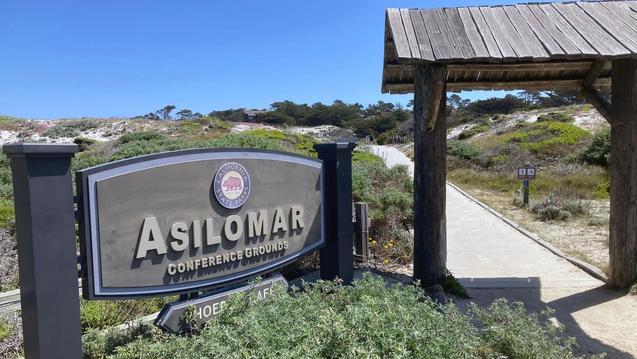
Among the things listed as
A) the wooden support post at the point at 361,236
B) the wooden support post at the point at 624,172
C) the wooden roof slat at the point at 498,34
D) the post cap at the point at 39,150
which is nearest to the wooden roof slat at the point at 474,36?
the wooden roof slat at the point at 498,34

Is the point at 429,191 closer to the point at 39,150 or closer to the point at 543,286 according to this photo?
the point at 543,286

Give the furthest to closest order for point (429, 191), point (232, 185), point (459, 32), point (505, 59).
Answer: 1. point (429, 191)
2. point (459, 32)
3. point (505, 59)
4. point (232, 185)

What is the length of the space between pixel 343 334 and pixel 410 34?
3.96 m

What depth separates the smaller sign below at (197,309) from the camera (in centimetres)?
315

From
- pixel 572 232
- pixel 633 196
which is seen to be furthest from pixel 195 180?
pixel 572 232

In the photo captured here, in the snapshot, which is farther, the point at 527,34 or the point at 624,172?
the point at 624,172

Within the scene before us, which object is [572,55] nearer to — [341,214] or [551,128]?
[341,214]

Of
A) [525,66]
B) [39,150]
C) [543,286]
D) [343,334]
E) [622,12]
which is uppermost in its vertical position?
[622,12]

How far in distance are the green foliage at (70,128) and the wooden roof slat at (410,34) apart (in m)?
22.0

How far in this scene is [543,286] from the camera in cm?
648

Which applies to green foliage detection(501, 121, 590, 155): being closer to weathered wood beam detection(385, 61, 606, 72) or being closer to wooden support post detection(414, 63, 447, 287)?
weathered wood beam detection(385, 61, 606, 72)

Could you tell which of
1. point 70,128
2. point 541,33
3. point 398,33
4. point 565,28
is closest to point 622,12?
point 565,28

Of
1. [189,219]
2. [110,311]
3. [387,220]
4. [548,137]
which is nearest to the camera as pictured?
[189,219]

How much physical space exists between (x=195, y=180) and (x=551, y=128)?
28241 mm
